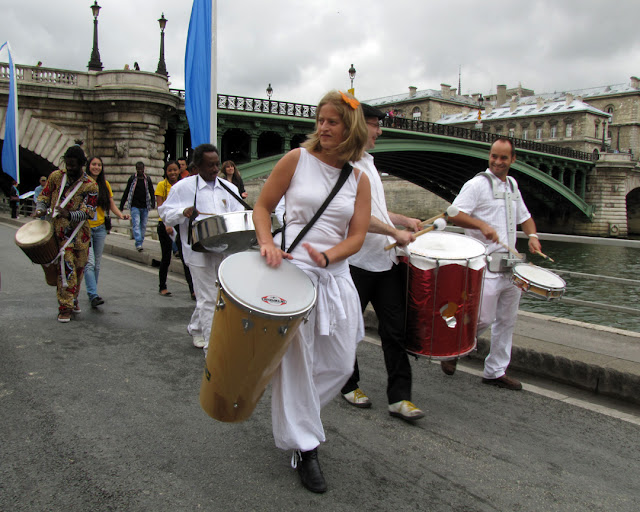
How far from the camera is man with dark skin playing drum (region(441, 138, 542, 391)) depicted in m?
4.16

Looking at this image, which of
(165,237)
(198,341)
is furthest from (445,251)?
(165,237)

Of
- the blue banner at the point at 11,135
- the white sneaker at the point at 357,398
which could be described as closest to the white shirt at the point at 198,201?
the white sneaker at the point at 357,398

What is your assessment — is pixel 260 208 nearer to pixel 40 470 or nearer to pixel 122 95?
pixel 40 470

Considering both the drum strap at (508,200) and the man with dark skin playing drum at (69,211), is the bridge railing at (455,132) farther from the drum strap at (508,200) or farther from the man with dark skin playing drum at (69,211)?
the drum strap at (508,200)

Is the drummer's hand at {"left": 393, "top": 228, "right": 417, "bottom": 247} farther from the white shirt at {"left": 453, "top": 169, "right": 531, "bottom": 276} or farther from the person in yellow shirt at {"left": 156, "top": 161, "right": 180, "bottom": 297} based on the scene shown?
the person in yellow shirt at {"left": 156, "top": 161, "right": 180, "bottom": 297}

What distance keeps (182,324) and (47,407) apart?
8.26 ft

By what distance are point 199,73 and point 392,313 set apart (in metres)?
7.10

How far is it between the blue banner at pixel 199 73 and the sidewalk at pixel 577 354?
15.5 feet

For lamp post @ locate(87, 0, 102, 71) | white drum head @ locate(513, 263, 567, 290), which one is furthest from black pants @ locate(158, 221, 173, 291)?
lamp post @ locate(87, 0, 102, 71)

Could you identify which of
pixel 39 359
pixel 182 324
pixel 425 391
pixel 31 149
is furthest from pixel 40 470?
pixel 31 149

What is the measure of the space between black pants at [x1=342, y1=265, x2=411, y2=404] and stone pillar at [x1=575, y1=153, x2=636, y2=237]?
56.0m

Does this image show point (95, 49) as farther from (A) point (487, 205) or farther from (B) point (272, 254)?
(B) point (272, 254)

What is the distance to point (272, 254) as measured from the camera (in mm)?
2533

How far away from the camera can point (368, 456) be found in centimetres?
305
